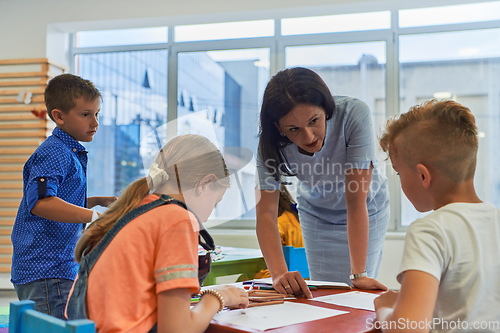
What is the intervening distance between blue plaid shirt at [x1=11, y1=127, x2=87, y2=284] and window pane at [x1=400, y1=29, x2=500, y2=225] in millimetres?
3284

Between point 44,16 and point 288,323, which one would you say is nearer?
point 288,323

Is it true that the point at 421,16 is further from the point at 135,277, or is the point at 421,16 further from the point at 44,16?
the point at 135,277

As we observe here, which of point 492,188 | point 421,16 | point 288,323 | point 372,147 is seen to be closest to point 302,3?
point 421,16

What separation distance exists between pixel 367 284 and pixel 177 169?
0.72 metres

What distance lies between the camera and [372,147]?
5.10 feet

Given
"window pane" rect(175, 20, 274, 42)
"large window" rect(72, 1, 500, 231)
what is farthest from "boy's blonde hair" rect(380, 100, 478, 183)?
"window pane" rect(175, 20, 274, 42)

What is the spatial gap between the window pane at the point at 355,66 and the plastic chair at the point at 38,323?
3709 millimetres

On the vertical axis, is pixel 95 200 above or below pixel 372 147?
below

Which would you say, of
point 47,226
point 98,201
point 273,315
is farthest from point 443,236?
point 98,201

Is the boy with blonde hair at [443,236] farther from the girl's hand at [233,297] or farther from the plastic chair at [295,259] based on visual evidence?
the plastic chair at [295,259]

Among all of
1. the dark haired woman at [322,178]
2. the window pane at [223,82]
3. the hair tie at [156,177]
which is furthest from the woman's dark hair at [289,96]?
the window pane at [223,82]

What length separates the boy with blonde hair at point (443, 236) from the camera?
767mm

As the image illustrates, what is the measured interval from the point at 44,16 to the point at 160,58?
3.88 feet

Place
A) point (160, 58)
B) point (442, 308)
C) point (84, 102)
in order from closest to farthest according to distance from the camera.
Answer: point (442, 308), point (84, 102), point (160, 58)
